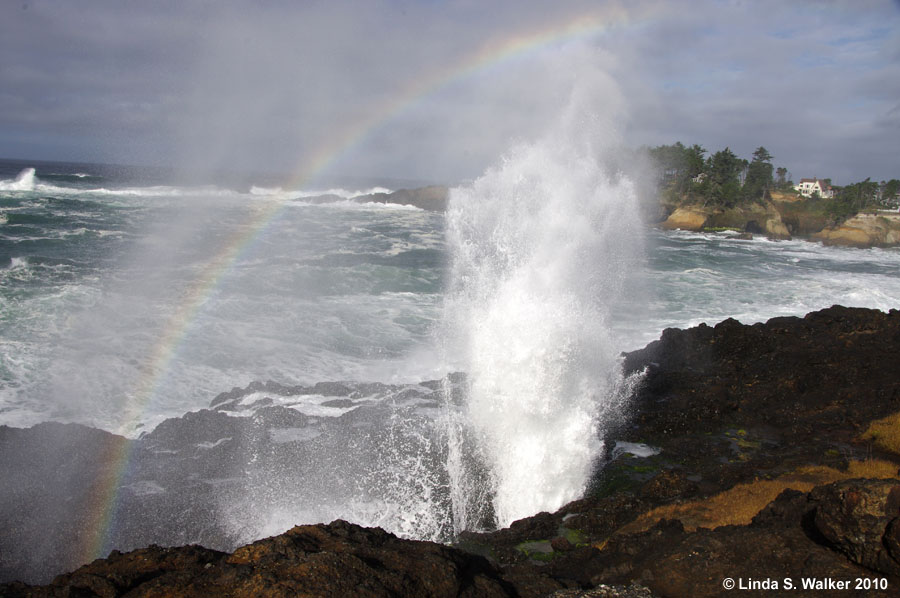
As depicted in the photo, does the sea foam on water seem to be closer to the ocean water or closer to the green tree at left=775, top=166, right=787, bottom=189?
the ocean water

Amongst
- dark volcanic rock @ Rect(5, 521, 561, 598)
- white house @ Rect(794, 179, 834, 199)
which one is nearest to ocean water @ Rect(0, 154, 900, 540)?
dark volcanic rock @ Rect(5, 521, 561, 598)

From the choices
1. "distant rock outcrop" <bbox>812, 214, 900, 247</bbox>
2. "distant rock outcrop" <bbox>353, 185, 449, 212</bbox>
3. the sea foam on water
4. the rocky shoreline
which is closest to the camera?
the rocky shoreline

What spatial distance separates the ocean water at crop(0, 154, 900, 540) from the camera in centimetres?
1131

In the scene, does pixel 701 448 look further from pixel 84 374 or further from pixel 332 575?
pixel 84 374

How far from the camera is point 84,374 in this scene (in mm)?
14883

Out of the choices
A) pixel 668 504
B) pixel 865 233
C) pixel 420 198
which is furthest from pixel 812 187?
pixel 668 504

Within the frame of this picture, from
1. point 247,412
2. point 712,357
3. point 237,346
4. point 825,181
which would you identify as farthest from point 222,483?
point 825,181

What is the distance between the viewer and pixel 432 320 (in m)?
22.0

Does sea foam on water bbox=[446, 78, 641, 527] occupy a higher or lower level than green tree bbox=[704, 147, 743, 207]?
lower

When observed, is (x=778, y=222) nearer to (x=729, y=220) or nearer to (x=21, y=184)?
(x=729, y=220)

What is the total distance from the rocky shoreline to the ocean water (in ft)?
4.04

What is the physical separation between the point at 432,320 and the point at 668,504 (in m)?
14.0

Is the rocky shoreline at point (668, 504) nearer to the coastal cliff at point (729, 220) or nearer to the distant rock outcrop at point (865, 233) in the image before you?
the distant rock outcrop at point (865, 233)

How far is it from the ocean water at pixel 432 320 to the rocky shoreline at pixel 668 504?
1.23 m
